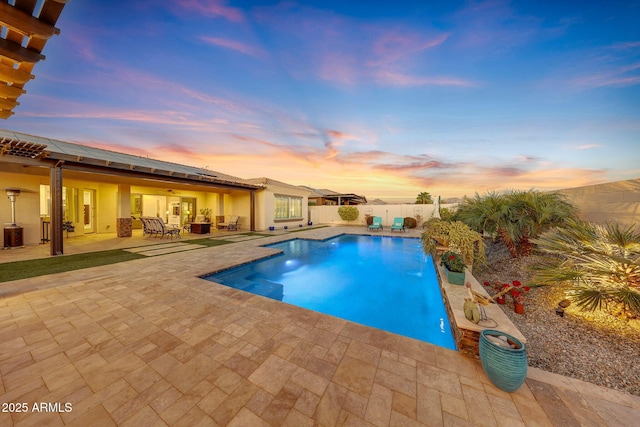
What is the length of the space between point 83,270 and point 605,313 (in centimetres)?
1015

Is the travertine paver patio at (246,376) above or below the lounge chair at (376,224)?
below

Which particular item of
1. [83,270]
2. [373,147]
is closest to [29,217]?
[83,270]

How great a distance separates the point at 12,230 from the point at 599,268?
15.6 m

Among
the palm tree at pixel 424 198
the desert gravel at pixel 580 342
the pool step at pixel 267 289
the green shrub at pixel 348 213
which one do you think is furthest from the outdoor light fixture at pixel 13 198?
the palm tree at pixel 424 198

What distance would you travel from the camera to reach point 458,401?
177 cm

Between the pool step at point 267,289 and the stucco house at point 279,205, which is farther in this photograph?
the stucco house at point 279,205

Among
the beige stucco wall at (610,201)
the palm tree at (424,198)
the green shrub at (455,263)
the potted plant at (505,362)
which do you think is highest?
the palm tree at (424,198)

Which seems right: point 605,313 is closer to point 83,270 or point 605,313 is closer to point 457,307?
point 457,307

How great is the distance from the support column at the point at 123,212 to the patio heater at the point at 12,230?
306 cm

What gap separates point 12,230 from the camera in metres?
7.77

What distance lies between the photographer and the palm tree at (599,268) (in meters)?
2.72

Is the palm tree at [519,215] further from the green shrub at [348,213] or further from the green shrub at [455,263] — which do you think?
the green shrub at [348,213]

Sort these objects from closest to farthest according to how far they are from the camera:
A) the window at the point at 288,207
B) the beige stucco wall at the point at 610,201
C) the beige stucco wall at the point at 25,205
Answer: the beige stucco wall at the point at 610,201
the beige stucco wall at the point at 25,205
the window at the point at 288,207

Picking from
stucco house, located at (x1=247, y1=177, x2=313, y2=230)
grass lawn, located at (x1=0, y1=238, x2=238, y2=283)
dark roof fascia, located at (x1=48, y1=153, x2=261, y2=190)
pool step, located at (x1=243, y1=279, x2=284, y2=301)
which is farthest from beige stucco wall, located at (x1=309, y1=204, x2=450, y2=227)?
grass lawn, located at (x1=0, y1=238, x2=238, y2=283)
